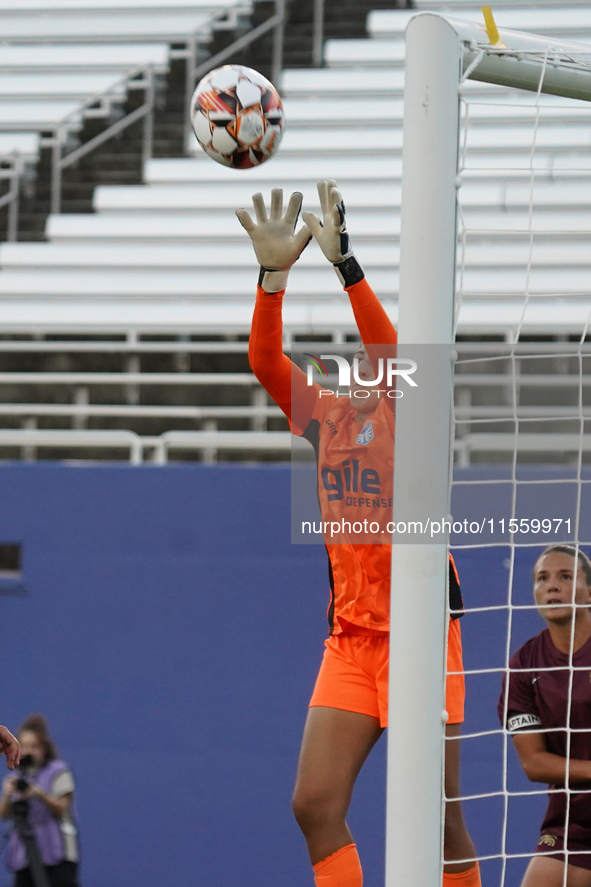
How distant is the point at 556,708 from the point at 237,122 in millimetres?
2068

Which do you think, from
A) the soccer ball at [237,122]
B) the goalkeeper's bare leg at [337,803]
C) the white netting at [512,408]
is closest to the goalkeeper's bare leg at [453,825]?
the goalkeeper's bare leg at [337,803]

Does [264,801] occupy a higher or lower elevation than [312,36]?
lower

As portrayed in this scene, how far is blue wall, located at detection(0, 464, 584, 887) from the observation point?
5.29m

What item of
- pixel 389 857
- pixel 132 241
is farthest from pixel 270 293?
pixel 132 241

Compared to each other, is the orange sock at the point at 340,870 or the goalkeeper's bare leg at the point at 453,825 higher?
the goalkeeper's bare leg at the point at 453,825

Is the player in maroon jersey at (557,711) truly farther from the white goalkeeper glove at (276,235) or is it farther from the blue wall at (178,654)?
the blue wall at (178,654)

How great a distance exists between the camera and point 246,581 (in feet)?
17.7

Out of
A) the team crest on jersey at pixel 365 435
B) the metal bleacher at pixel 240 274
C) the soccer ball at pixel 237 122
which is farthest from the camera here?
the metal bleacher at pixel 240 274

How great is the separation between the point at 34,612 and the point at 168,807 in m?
1.23

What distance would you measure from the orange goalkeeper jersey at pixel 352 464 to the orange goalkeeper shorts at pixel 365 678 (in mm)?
50

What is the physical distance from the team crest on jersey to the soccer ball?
3.07 ft

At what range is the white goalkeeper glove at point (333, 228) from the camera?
255 cm

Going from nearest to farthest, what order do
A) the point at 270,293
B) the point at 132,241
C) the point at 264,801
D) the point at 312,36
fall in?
1. the point at 270,293
2. the point at 264,801
3. the point at 132,241
4. the point at 312,36

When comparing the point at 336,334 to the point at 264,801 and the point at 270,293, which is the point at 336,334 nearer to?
the point at 264,801
